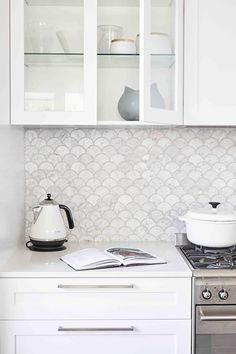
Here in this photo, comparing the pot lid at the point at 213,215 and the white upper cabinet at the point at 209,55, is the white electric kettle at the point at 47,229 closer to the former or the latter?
the pot lid at the point at 213,215

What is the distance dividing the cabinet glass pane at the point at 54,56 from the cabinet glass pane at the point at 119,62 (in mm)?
114

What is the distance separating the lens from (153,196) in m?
2.66

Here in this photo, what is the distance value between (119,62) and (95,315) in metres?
1.22

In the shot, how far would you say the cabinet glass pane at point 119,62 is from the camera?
2.39 metres

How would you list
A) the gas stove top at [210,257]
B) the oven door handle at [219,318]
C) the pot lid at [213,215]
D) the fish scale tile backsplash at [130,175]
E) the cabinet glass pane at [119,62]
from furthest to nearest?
the fish scale tile backsplash at [130,175], the cabinet glass pane at [119,62], the pot lid at [213,215], the gas stove top at [210,257], the oven door handle at [219,318]

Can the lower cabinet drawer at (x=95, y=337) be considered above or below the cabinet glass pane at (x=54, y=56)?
below

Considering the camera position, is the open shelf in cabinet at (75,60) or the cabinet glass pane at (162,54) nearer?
the cabinet glass pane at (162,54)

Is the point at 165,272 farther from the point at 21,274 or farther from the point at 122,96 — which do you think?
the point at 122,96

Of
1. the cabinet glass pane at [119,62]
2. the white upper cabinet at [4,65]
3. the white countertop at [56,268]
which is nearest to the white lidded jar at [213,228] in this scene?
the white countertop at [56,268]

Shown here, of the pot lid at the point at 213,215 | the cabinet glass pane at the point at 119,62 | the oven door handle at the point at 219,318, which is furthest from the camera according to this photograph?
the cabinet glass pane at the point at 119,62

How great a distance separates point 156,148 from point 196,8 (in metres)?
0.75

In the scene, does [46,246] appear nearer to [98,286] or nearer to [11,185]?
[11,185]

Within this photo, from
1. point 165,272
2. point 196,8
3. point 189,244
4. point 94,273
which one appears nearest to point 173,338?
point 165,272

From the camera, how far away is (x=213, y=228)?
2309 millimetres
